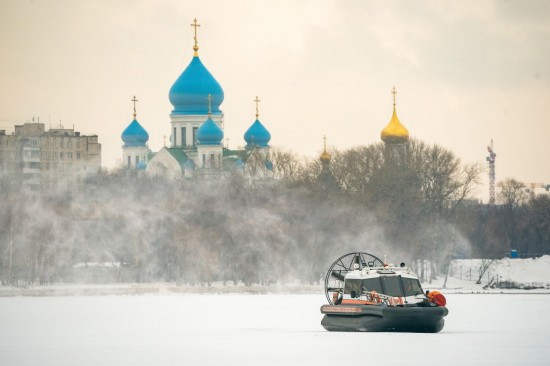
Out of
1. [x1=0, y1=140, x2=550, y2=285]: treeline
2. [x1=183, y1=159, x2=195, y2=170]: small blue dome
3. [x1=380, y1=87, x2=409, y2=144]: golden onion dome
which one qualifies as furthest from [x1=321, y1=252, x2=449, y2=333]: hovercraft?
[x1=183, y1=159, x2=195, y2=170]: small blue dome

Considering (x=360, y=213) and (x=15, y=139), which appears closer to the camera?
(x=360, y=213)

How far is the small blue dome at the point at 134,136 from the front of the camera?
164 metres

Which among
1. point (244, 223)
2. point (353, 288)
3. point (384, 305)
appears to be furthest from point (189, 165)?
point (384, 305)

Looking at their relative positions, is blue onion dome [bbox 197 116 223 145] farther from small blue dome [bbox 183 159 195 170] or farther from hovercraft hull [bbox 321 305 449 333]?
hovercraft hull [bbox 321 305 449 333]

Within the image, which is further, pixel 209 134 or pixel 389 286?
pixel 209 134

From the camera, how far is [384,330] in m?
58.1

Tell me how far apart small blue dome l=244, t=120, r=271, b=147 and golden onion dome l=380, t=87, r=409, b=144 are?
1860cm

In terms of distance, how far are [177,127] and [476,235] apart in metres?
40.5

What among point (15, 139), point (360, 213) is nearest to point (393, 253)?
point (360, 213)

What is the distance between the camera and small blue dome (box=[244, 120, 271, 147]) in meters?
163

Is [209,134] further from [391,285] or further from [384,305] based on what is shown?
[384,305]

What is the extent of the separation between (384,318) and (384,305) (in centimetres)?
85

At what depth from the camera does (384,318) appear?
57.7 m

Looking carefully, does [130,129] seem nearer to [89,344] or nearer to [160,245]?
[160,245]
